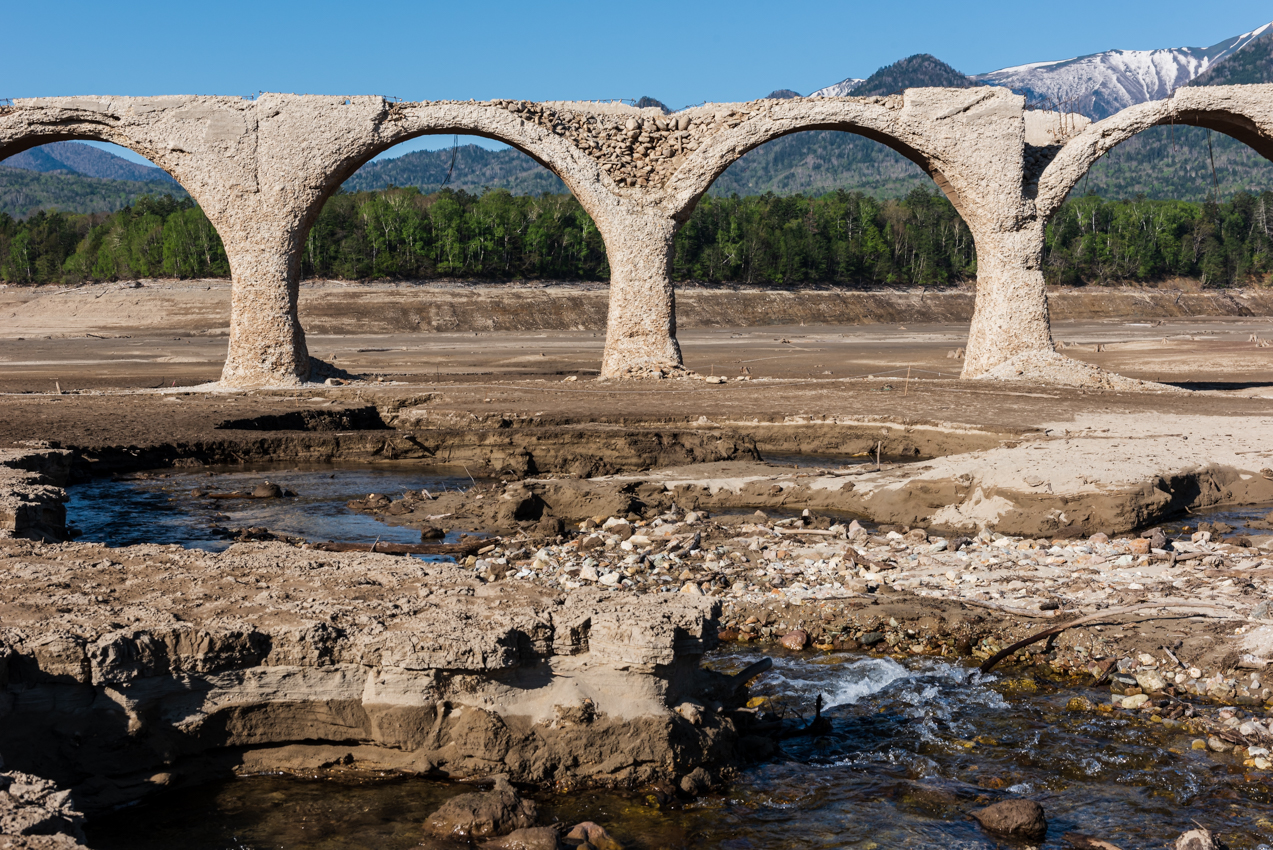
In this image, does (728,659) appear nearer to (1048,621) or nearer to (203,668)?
(1048,621)

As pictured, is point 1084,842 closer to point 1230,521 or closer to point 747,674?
point 747,674

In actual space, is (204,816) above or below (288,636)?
below

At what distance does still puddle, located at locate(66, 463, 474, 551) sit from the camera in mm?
7617

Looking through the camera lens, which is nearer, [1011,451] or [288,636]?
[288,636]

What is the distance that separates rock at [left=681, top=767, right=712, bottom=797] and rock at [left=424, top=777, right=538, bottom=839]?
578 mm

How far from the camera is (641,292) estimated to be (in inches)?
590

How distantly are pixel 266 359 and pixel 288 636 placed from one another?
11401 millimetres

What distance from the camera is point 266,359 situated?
14.4 metres

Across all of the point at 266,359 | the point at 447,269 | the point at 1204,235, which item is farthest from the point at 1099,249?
the point at 266,359

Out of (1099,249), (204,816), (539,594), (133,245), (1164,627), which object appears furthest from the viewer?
(1099,249)

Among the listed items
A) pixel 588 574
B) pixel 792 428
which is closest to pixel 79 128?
pixel 792 428

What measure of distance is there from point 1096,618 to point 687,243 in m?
45.3

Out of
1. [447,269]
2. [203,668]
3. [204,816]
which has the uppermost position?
[447,269]

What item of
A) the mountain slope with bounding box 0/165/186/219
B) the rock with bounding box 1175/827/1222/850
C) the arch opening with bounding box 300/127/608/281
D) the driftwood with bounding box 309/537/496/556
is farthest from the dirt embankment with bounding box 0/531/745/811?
the mountain slope with bounding box 0/165/186/219
